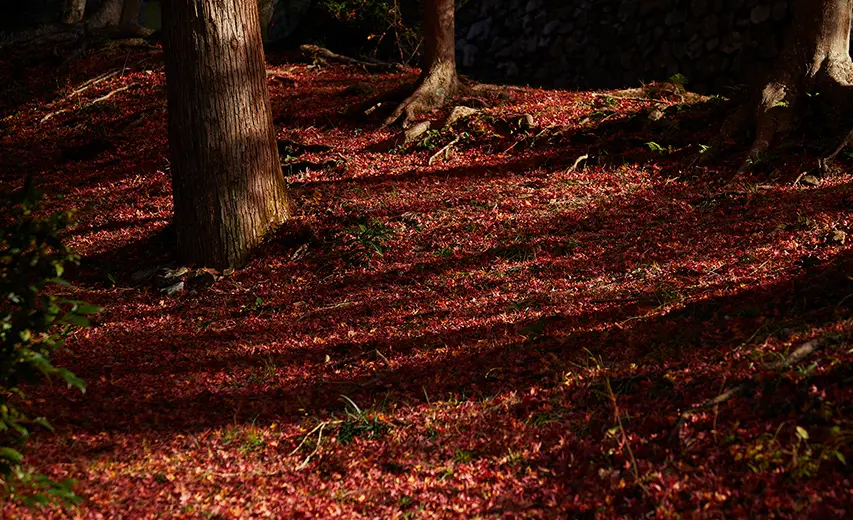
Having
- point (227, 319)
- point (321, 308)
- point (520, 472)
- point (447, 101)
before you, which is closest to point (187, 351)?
point (227, 319)

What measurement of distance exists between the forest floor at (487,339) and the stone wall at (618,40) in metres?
3.92

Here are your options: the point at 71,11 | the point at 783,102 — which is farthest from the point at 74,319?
the point at 71,11

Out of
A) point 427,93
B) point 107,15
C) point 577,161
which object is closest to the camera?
point 577,161

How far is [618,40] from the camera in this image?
17.1 m

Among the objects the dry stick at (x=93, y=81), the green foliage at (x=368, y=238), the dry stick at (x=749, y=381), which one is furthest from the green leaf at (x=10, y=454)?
the dry stick at (x=93, y=81)

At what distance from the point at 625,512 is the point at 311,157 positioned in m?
8.68

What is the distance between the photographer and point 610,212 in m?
8.49

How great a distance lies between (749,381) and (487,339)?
81.3 inches

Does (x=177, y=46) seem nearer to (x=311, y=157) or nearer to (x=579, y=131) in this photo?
Result: (x=311, y=157)

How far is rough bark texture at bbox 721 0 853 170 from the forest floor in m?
0.51

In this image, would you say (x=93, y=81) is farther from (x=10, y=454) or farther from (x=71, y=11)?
(x=10, y=454)

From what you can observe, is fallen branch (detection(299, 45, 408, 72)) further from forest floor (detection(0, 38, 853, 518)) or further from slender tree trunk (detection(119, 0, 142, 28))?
slender tree trunk (detection(119, 0, 142, 28))

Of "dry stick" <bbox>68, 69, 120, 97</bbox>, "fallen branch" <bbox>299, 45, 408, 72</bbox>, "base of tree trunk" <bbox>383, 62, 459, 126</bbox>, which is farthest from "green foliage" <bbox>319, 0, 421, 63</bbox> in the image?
"dry stick" <bbox>68, 69, 120, 97</bbox>

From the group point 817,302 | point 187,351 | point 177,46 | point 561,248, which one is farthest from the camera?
point 177,46
